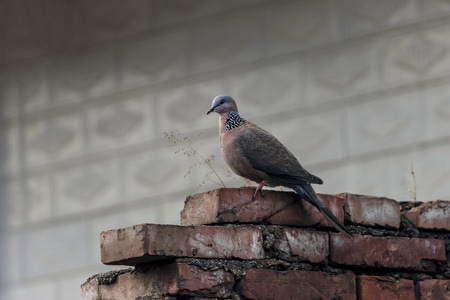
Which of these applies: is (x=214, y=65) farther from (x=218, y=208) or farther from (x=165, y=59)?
(x=218, y=208)

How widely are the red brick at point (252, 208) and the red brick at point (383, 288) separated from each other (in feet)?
0.61

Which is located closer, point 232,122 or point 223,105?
point 232,122

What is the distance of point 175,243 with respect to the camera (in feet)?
9.96

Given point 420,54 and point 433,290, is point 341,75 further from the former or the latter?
point 433,290

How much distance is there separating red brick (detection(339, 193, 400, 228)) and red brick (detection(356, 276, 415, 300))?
183mm

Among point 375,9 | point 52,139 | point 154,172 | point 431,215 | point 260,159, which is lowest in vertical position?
point 431,215

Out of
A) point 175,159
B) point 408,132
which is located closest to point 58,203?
point 175,159

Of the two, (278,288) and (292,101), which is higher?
(292,101)

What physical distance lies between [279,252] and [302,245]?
80 mm

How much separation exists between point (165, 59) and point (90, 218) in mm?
1084

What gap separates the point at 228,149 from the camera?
3.71m

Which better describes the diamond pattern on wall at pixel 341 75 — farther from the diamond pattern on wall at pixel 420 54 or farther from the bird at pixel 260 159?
the bird at pixel 260 159

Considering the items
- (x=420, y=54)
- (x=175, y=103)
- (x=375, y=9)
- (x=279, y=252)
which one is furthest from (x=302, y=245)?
(x=175, y=103)

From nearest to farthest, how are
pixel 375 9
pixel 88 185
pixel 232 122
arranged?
pixel 232 122 < pixel 375 9 < pixel 88 185
